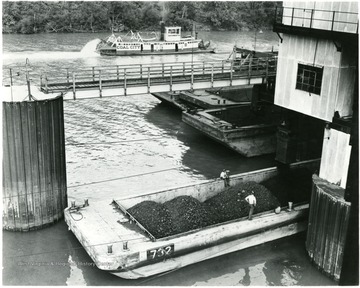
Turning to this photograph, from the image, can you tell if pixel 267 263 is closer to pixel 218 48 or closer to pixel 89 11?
pixel 218 48

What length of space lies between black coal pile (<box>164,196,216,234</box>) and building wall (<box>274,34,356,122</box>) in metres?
6.23

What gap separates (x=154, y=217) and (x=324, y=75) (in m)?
8.55

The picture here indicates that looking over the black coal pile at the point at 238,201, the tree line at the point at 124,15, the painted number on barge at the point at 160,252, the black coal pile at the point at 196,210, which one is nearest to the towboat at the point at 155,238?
the painted number on barge at the point at 160,252

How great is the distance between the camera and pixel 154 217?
53.5 ft

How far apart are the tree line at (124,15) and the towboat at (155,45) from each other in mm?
14762

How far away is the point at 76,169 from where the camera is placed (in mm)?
24734

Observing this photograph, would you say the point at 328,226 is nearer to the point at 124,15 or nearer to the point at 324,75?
the point at 324,75

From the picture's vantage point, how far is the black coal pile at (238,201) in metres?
17.4

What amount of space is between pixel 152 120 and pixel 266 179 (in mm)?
15242

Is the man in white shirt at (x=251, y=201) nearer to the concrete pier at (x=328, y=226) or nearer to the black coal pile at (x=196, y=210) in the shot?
the black coal pile at (x=196, y=210)

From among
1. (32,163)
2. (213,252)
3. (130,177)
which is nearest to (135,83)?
(130,177)

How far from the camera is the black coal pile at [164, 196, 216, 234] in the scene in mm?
16016

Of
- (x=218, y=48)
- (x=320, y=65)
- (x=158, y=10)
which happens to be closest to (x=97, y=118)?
(x=320, y=65)

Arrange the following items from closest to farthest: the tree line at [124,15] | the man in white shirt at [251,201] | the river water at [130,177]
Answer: the river water at [130,177] < the man in white shirt at [251,201] < the tree line at [124,15]
